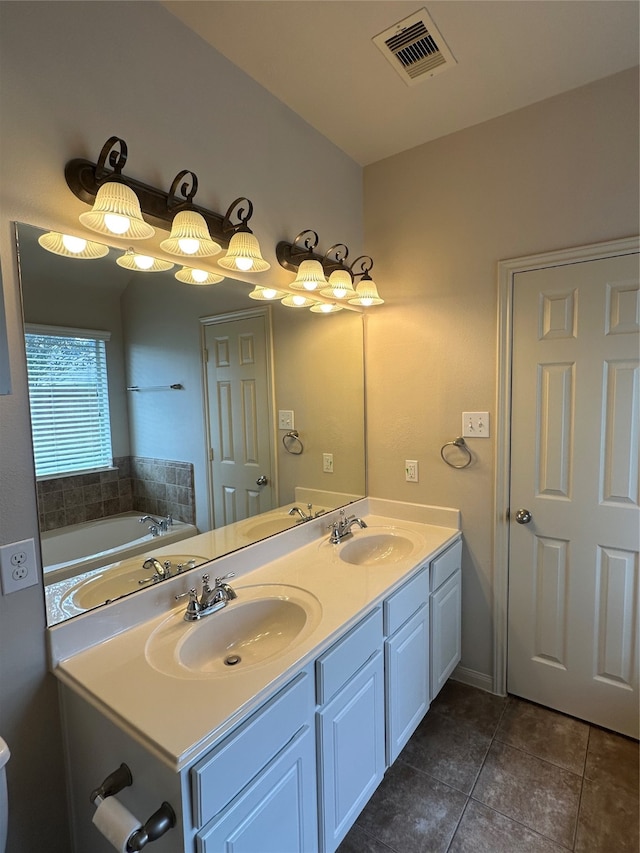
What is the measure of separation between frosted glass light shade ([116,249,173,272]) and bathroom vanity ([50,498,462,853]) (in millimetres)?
1020

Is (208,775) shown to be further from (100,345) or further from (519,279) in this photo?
(519,279)

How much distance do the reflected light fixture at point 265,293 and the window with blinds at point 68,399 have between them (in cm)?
65

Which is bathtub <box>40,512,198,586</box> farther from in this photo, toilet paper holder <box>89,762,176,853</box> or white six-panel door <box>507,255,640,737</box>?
white six-panel door <box>507,255,640,737</box>

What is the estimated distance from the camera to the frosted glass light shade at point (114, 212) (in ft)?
3.71

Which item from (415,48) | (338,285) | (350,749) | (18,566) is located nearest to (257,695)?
(350,749)

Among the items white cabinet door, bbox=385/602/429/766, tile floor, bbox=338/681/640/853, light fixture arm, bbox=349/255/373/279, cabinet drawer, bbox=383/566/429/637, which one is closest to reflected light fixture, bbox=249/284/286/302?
light fixture arm, bbox=349/255/373/279

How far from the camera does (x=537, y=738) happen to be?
1.88 m

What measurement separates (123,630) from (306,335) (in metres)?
1.44

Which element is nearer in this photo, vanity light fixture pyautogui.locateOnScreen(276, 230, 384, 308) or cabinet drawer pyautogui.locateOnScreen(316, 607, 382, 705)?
cabinet drawer pyautogui.locateOnScreen(316, 607, 382, 705)

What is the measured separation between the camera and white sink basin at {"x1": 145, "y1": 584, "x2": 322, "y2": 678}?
47.8 inches

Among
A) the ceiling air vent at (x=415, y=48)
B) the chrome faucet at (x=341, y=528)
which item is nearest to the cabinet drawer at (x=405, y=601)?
the chrome faucet at (x=341, y=528)

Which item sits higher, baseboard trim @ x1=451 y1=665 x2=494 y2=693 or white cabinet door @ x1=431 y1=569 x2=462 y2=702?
white cabinet door @ x1=431 y1=569 x2=462 y2=702

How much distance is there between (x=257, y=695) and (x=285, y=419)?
119cm

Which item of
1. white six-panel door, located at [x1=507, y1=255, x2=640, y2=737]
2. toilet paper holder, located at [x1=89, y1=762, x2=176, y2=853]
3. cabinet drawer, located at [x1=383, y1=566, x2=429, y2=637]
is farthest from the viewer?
white six-panel door, located at [x1=507, y1=255, x2=640, y2=737]
